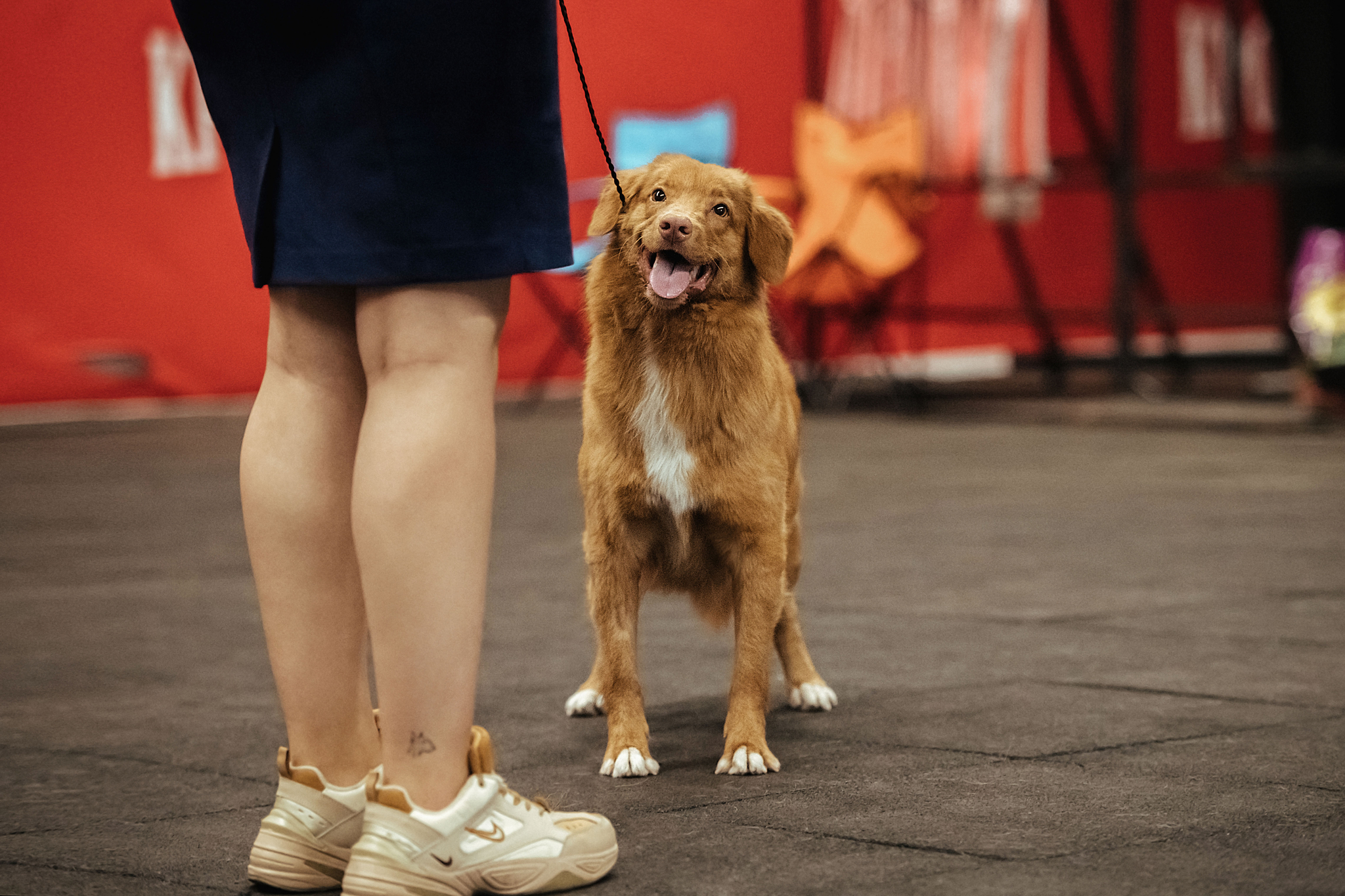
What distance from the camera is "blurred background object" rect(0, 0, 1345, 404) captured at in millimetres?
8641

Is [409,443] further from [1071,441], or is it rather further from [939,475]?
[1071,441]

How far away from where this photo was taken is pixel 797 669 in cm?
276

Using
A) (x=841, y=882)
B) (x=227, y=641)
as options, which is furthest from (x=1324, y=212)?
(x=841, y=882)

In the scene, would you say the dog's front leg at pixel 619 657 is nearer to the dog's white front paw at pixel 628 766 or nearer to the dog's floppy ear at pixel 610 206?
the dog's white front paw at pixel 628 766

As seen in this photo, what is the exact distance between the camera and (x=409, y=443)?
1.63m

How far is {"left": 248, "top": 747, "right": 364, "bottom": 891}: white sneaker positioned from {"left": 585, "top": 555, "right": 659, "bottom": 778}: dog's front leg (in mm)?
581

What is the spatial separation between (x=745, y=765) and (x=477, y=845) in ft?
2.25

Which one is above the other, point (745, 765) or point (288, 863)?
point (288, 863)

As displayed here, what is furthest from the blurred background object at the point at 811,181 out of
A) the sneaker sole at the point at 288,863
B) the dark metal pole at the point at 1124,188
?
the sneaker sole at the point at 288,863

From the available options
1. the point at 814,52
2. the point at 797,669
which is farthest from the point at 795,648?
the point at 814,52

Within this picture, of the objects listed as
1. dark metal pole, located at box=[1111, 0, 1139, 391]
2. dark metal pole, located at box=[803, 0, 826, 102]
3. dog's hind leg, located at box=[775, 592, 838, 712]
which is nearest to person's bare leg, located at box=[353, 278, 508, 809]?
dog's hind leg, located at box=[775, 592, 838, 712]

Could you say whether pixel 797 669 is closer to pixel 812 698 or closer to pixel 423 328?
pixel 812 698

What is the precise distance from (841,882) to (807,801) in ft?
1.20

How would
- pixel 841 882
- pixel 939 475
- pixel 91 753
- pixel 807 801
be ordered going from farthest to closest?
pixel 939 475
pixel 91 753
pixel 807 801
pixel 841 882
